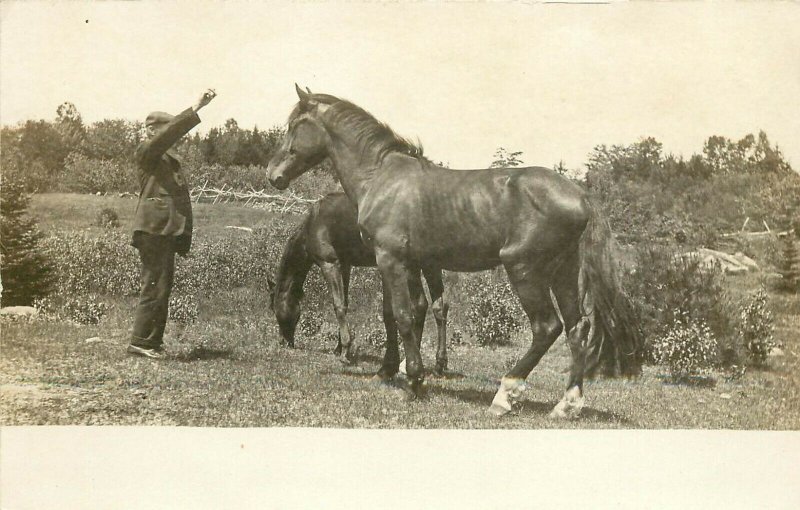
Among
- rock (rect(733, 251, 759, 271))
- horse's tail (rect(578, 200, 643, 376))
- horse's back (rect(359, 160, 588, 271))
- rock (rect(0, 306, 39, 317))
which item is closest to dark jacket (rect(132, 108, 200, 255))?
rock (rect(0, 306, 39, 317))

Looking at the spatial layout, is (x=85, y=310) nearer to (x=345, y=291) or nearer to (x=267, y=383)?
(x=267, y=383)

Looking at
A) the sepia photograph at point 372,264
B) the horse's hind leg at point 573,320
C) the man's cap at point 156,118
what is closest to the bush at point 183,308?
the sepia photograph at point 372,264

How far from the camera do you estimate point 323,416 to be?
17.4 feet

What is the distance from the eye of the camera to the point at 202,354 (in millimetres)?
5770

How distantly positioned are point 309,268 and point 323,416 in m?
1.59

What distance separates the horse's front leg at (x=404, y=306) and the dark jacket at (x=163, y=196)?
185 centimetres

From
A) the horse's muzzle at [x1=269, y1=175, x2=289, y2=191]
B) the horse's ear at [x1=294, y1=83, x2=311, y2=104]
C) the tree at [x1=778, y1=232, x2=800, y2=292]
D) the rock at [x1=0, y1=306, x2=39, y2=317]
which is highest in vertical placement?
the horse's ear at [x1=294, y1=83, x2=311, y2=104]

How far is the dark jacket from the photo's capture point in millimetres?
5664

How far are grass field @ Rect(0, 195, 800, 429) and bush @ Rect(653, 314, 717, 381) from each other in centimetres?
13

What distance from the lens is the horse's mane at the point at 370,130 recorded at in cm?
543

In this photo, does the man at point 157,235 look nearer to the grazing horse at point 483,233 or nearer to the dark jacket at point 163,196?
the dark jacket at point 163,196

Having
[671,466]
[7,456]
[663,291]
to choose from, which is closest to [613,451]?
[671,466]

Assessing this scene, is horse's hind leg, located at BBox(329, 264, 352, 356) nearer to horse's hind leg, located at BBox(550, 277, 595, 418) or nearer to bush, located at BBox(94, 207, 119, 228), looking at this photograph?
horse's hind leg, located at BBox(550, 277, 595, 418)

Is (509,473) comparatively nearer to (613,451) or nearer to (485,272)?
(613,451)
